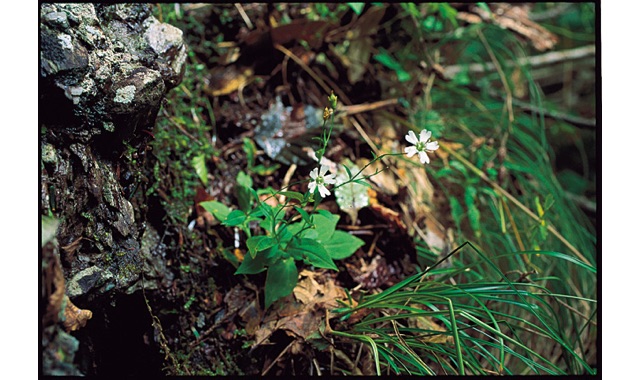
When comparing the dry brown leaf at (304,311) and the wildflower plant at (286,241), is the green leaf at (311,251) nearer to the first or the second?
the wildflower plant at (286,241)

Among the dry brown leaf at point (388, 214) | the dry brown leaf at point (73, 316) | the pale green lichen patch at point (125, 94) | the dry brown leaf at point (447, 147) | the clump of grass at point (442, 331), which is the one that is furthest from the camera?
the dry brown leaf at point (447, 147)

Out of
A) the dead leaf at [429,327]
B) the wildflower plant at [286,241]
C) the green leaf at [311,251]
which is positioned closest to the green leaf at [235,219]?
the wildflower plant at [286,241]

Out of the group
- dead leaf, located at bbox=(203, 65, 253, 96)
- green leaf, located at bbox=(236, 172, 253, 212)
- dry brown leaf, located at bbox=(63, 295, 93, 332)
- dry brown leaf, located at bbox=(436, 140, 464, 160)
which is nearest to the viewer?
dry brown leaf, located at bbox=(63, 295, 93, 332)

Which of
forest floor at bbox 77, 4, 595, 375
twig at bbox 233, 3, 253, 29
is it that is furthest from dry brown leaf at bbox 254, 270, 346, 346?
twig at bbox 233, 3, 253, 29

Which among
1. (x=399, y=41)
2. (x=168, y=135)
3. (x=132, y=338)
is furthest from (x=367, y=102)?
(x=132, y=338)

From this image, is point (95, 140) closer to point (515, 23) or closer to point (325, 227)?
point (325, 227)

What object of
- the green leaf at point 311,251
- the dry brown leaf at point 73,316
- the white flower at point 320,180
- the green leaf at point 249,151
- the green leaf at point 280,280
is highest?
the white flower at point 320,180

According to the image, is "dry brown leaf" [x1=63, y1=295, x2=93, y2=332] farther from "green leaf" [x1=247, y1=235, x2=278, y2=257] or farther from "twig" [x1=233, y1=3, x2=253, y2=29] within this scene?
"twig" [x1=233, y1=3, x2=253, y2=29]

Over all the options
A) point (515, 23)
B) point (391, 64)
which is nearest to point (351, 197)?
point (391, 64)
